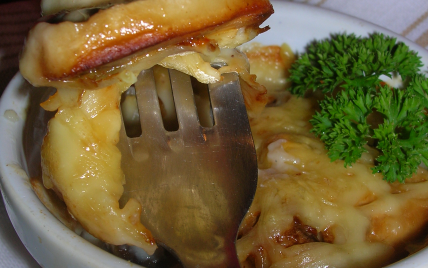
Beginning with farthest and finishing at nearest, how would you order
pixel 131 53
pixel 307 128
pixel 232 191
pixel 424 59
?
1. pixel 424 59
2. pixel 307 128
3. pixel 232 191
4. pixel 131 53

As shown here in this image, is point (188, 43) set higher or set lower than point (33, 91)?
higher

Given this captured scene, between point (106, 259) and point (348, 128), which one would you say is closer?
point (106, 259)

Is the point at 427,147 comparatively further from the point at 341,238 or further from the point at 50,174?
the point at 50,174

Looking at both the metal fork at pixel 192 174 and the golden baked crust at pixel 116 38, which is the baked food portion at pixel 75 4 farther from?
the metal fork at pixel 192 174

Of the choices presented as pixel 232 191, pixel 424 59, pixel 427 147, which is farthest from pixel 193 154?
pixel 424 59

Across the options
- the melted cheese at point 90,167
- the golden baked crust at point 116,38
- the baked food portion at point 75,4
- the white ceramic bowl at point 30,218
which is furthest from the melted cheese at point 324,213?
the baked food portion at point 75,4

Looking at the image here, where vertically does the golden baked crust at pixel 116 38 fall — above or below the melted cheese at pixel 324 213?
above
